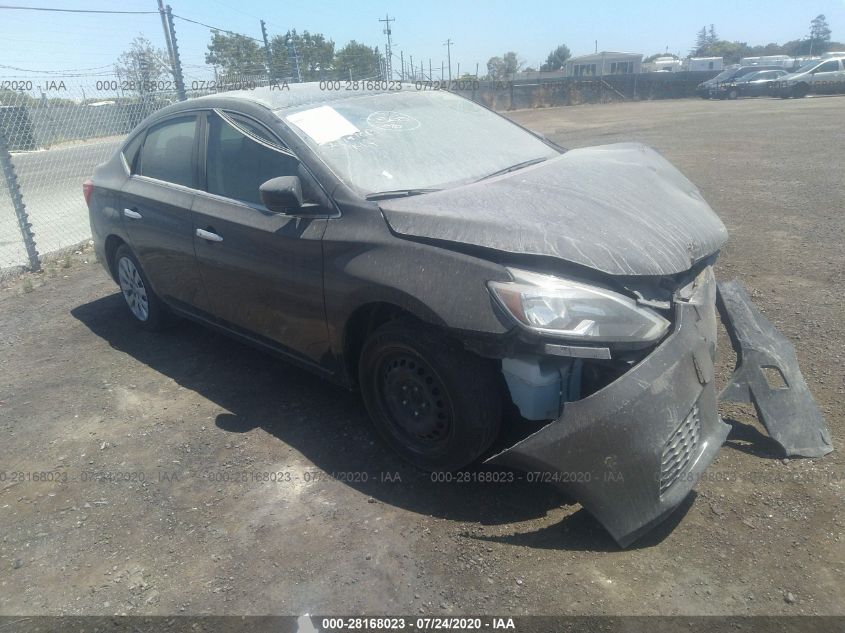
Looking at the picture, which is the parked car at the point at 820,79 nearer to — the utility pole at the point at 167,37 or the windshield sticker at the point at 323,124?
the utility pole at the point at 167,37

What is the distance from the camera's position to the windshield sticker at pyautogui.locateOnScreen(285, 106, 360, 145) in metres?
3.53

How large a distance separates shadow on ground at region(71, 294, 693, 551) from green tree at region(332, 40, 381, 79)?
15878 mm

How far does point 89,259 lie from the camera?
25.3 ft

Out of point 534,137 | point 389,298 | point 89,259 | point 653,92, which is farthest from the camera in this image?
point 653,92

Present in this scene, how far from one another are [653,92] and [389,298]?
40.0 metres

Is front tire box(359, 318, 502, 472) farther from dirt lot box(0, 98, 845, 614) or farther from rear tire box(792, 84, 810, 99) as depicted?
rear tire box(792, 84, 810, 99)

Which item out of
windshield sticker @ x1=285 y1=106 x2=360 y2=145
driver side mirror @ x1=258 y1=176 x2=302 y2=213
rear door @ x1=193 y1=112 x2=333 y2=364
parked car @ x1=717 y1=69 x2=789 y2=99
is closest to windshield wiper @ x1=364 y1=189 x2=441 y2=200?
rear door @ x1=193 y1=112 x2=333 y2=364

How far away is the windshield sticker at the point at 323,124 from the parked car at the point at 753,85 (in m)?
34.2

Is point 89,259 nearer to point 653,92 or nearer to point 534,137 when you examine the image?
point 534,137

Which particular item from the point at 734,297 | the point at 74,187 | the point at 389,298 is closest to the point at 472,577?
the point at 389,298

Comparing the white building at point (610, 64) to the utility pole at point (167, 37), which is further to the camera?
the white building at point (610, 64)

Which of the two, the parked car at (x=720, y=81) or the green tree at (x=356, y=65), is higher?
the green tree at (x=356, y=65)

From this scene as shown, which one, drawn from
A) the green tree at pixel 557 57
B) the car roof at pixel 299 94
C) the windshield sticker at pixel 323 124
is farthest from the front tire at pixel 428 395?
the green tree at pixel 557 57

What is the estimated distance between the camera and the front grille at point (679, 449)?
250 cm
